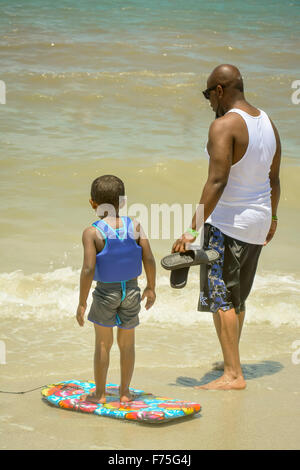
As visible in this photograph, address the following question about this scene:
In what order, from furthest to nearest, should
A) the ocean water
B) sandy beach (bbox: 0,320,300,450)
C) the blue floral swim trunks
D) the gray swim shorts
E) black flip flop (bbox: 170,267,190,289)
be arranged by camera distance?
the ocean water, the blue floral swim trunks, black flip flop (bbox: 170,267,190,289), the gray swim shorts, sandy beach (bbox: 0,320,300,450)

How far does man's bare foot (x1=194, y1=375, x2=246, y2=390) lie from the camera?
158 inches

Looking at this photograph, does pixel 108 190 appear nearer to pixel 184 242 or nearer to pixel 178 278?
pixel 184 242

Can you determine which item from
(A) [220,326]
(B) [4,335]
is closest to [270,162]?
(A) [220,326]

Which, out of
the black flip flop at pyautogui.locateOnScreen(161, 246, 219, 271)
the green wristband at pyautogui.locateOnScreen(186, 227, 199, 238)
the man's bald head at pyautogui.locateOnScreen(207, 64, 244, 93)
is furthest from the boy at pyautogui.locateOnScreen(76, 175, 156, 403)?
the man's bald head at pyautogui.locateOnScreen(207, 64, 244, 93)

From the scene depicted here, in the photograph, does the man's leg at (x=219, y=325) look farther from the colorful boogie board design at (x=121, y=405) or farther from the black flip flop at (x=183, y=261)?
the colorful boogie board design at (x=121, y=405)

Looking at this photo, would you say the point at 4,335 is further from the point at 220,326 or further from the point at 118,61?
the point at 118,61

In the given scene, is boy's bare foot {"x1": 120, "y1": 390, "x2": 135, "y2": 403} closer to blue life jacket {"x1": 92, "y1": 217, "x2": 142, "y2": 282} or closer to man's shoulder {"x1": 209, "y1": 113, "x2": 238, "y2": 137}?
blue life jacket {"x1": 92, "y1": 217, "x2": 142, "y2": 282}

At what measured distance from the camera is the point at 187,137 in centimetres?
1105

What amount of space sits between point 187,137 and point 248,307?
5.74 metres

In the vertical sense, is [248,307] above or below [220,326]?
below

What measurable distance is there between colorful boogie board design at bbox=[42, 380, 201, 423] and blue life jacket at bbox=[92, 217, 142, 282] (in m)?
0.68

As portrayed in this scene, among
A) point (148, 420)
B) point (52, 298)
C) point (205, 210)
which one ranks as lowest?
point (52, 298)

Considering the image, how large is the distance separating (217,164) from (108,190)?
2.15ft

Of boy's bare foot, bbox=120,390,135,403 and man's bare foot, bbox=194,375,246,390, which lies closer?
boy's bare foot, bbox=120,390,135,403
